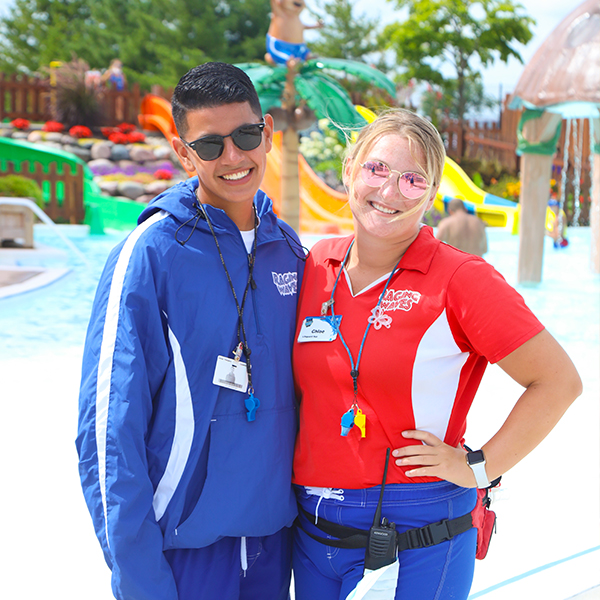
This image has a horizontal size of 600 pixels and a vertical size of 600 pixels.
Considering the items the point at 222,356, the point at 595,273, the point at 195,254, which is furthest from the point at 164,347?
the point at 595,273

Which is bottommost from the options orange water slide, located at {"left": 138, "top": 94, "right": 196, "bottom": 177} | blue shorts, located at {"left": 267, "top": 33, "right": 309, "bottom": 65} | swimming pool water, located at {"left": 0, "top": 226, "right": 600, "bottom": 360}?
swimming pool water, located at {"left": 0, "top": 226, "right": 600, "bottom": 360}

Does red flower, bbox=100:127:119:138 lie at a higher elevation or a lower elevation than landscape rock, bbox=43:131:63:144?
higher

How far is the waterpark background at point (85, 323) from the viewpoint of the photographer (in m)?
2.87

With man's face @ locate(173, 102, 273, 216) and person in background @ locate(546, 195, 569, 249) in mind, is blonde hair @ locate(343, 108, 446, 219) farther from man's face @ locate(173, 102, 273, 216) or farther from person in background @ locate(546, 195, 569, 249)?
person in background @ locate(546, 195, 569, 249)

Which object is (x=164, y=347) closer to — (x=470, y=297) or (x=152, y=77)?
(x=470, y=297)

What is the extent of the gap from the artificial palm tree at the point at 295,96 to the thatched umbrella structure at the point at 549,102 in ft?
7.74

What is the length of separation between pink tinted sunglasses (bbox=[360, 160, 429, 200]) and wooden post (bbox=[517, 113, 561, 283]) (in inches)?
347

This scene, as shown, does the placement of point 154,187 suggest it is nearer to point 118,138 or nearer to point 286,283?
point 118,138

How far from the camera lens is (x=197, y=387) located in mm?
1593

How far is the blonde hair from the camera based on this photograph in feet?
5.47

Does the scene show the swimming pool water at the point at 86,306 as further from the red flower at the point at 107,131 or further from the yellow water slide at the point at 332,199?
the red flower at the point at 107,131

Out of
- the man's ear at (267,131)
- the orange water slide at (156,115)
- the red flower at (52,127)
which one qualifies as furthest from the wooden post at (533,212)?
the red flower at (52,127)

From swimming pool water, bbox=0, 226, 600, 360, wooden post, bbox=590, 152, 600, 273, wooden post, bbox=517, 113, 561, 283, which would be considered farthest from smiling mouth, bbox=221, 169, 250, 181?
wooden post, bbox=590, 152, 600, 273

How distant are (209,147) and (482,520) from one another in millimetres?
1259
